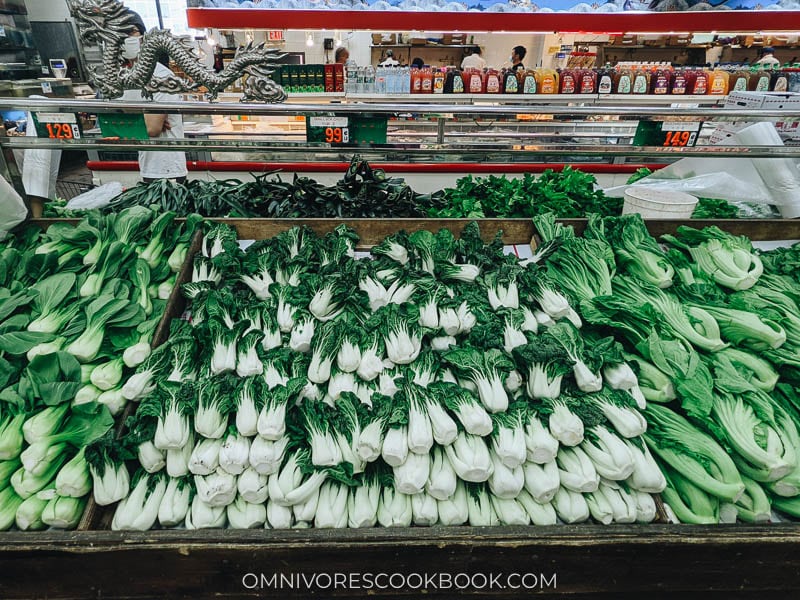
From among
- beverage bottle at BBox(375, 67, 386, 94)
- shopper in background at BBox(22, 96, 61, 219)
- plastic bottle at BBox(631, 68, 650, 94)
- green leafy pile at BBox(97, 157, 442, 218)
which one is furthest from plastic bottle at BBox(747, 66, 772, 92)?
shopper in background at BBox(22, 96, 61, 219)

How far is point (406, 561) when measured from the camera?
146 centimetres

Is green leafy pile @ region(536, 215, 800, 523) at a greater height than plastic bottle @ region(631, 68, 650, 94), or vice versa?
plastic bottle @ region(631, 68, 650, 94)

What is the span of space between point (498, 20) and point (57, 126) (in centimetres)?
626

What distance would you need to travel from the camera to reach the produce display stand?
140cm

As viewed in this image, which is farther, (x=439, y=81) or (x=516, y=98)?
(x=439, y=81)

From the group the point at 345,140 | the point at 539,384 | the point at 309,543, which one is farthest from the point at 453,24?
the point at 309,543

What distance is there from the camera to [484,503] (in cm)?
156

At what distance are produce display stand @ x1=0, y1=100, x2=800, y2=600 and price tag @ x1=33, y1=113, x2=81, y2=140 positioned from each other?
1.97 meters

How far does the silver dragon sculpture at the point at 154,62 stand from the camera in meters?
2.35

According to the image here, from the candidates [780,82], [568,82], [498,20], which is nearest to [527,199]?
[568,82]

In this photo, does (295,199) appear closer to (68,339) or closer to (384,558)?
(68,339)

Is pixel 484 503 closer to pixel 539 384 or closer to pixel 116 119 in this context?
pixel 539 384

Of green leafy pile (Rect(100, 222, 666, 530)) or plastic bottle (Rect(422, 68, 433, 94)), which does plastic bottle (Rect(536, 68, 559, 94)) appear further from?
green leafy pile (Rect(100, 222, 666, 530))

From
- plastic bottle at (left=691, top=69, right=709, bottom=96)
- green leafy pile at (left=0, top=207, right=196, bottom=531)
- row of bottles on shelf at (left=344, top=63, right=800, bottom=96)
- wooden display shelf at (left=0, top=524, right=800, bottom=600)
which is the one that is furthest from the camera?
plastic bottle at (left=691, top=69, right=709, bottom=96)
